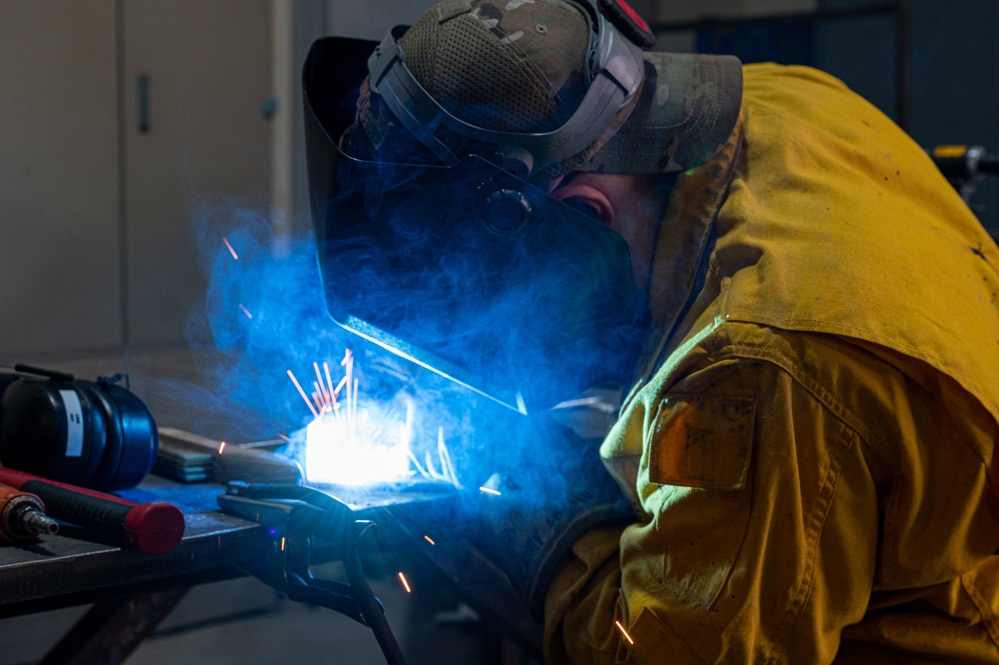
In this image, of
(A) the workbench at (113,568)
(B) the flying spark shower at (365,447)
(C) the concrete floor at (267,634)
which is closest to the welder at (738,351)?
(B) the flying spark shower at (365,447)

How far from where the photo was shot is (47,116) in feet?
9.43

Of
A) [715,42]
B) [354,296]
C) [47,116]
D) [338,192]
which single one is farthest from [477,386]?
[715,42]

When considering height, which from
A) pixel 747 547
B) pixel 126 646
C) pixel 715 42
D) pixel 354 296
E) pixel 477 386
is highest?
pixel 715 42

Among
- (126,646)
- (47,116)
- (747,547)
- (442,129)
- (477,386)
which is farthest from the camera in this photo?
(47,116)

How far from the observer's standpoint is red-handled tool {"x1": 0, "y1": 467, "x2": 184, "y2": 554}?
100cm

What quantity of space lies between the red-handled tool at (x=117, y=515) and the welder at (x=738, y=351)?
1.59 ft

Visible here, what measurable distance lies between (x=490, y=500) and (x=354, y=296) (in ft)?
1.26

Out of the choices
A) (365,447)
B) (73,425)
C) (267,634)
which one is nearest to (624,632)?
(365,447)

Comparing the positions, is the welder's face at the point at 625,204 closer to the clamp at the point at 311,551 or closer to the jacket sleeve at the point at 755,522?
the jacket sleeve at the point at 755,522

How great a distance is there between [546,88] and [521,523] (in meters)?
0.63

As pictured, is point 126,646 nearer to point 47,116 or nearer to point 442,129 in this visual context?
point 442,129

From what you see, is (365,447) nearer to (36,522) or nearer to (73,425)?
(73,425)

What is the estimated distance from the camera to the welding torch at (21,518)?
3.17 feet

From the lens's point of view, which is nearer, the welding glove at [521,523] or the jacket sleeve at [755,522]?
the jacket sleeve at [755,522]
